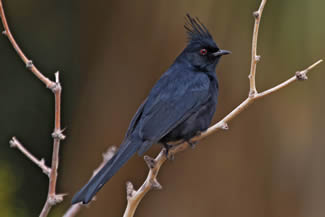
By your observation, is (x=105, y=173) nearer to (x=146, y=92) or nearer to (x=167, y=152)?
(x=167, y=152)

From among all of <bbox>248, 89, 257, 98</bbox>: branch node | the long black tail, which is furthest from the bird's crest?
<bbox>248, 89, 257, 98</bbox>: branch node

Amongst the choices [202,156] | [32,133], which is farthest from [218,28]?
[32,133]

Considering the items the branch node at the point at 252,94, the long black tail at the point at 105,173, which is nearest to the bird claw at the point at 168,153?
the long black tail at the point at 105,173

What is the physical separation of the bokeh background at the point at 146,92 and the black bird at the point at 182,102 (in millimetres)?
341

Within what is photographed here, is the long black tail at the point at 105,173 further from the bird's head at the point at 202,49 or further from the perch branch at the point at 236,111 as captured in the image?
the bird's head at the point at 202,49

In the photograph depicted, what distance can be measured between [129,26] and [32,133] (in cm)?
168

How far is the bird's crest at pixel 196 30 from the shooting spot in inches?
166

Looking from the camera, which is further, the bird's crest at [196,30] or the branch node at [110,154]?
the bird's crest at [196,30]

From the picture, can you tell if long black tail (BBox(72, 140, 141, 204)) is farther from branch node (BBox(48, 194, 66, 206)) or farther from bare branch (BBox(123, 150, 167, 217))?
branch node (BBox(48, 194, 66, 206))

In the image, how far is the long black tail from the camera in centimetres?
261

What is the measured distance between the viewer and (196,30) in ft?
14.0

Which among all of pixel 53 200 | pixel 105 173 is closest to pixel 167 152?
pixel 105 173

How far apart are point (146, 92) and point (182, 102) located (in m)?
1.25

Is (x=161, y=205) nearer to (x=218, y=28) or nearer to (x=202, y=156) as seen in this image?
(x=202, y=156)
